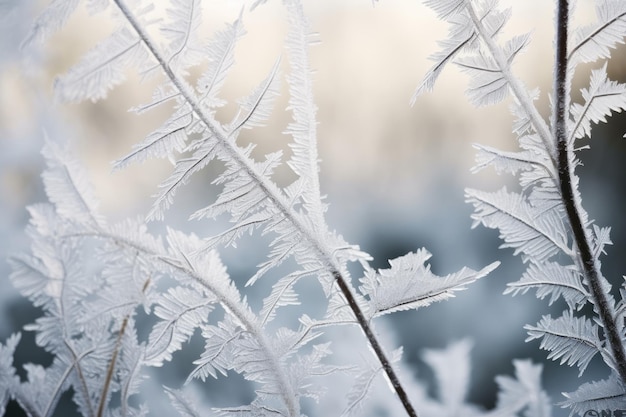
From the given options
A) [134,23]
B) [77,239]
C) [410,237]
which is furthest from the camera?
[410,237]

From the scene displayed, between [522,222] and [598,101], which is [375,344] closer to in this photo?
[522,222]

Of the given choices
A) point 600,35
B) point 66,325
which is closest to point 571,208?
point 600,35

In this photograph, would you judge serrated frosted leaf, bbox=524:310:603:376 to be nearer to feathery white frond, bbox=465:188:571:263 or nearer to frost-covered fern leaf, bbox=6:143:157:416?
feathery white frond, bbox=465:188:571:263

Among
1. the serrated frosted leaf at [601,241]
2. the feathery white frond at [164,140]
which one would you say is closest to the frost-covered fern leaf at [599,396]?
the serrated frosted leaf at [601,241]

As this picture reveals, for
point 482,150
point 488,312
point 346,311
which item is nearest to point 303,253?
point 346,311

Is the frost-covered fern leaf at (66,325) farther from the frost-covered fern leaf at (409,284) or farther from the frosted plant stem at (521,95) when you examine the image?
the frosted plant stem at (521,95)

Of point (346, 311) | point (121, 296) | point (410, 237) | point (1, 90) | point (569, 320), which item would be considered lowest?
point (410, 237)

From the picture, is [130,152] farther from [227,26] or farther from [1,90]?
[1,90]

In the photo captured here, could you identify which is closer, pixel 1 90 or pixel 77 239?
pixel 77 239
